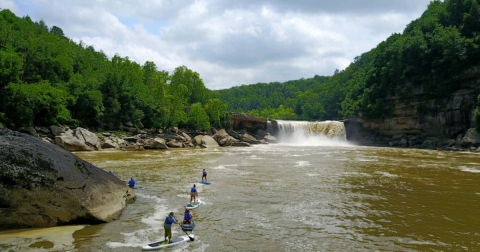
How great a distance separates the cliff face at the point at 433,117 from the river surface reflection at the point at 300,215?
30871 mm

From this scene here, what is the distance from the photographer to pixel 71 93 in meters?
44.2

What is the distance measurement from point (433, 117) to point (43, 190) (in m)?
55.8

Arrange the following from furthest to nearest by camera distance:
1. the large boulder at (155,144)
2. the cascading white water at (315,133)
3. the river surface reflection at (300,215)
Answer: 1. the cascading white water at (315,133)
2. the large boulder at (155,144)
3. the river surface reflection at (300,215)

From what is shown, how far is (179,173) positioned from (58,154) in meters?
11.5

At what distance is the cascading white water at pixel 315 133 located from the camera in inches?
2304

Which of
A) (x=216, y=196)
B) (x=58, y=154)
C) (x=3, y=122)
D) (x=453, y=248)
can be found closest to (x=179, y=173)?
(x=216, y=196)

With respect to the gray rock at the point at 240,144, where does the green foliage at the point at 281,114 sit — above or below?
above

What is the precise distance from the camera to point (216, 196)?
1526cm

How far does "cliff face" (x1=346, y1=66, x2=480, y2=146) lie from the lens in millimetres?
45250

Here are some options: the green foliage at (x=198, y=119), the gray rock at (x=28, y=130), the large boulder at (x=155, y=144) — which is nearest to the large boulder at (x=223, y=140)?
the green foliage at (x=198, y=119)

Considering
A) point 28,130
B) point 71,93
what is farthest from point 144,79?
point 28,130

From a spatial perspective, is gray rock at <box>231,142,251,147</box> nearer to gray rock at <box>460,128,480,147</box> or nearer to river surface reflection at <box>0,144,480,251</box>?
river surface reflection at <box>0,144,480,251</box>

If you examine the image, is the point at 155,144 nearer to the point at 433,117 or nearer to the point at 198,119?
the point at 198,119

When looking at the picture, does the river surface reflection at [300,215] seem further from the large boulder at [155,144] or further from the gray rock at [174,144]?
the gray rock at [174,144]
